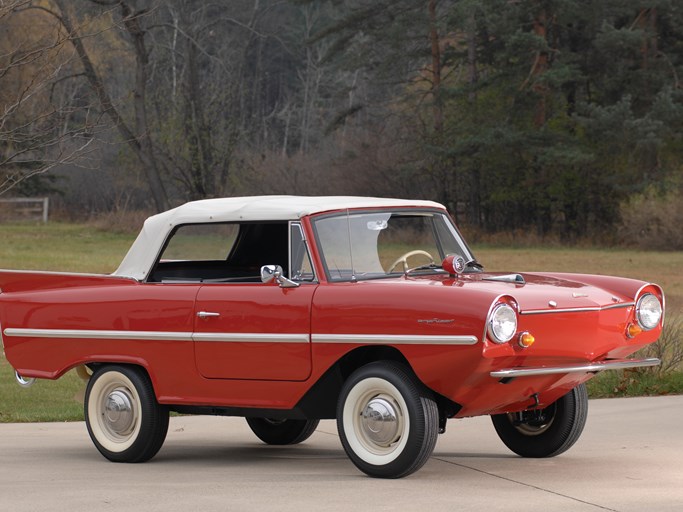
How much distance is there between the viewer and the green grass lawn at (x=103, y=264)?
42.4 feet

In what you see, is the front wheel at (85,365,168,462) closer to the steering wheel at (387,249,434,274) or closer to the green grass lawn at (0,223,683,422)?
the green grass lawn at (0,223,683,422)

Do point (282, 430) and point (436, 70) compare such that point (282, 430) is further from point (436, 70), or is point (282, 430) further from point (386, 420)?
point (436, 70)

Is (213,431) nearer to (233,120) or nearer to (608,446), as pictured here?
(608,446)

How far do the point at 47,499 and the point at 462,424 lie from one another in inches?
167

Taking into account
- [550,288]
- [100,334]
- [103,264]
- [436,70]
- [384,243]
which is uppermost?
[436,70]

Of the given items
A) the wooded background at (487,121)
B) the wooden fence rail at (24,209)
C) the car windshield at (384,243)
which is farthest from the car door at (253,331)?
the wooden fence rail at (24,209)

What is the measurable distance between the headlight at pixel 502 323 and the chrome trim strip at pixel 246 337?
121 centimetres

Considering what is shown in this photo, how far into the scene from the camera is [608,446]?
370 inches

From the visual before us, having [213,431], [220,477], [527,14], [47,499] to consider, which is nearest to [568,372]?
[220,477]

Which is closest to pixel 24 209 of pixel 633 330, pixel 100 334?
pixel 100 334

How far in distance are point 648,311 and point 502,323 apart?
135 cm

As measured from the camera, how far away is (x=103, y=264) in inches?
1471

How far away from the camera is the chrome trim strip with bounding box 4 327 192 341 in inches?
342

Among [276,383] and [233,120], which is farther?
[233,120]
